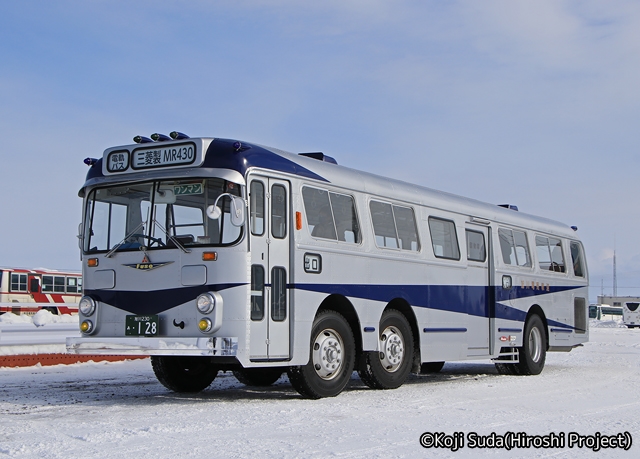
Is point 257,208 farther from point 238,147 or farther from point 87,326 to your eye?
point 87,326

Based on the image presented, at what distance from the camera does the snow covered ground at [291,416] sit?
24.3ft

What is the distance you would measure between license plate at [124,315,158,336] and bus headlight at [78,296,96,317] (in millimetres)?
605

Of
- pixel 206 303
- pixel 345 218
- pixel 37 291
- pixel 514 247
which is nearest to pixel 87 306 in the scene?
pixel 206 303

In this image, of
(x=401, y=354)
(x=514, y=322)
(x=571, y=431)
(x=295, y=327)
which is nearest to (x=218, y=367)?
(x=295, y=327)

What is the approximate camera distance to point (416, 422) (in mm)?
9078

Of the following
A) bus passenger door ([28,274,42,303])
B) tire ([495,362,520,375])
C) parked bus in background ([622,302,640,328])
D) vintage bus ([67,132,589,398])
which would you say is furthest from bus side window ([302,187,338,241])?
parked bus in background ([622,302,640,328])

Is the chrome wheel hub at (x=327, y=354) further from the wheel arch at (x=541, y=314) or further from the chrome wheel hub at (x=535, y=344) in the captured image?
the wheel arch at (x=541, y=314)

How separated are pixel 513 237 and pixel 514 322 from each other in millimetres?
1719

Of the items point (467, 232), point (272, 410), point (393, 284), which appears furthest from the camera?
point (467, 232)

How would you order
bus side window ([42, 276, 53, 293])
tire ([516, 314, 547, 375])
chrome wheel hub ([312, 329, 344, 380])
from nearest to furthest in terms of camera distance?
chrome wheel hub ([312, 329, 344, 380])
tire ([516, 314, 547, 375])
bus side window ([42, 276, 53, 293])

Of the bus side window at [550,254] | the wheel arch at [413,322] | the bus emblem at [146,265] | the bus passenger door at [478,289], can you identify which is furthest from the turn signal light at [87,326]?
the bus side window at [550,254]

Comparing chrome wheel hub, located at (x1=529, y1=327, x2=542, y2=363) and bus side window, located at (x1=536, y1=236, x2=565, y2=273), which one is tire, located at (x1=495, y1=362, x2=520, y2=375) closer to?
chrome wheel hub, located at (x1=529, y1=327, x2=542, y2=363)

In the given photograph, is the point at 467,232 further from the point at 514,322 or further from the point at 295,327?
the point at 295,327

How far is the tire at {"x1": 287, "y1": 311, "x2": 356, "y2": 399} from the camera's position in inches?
431
